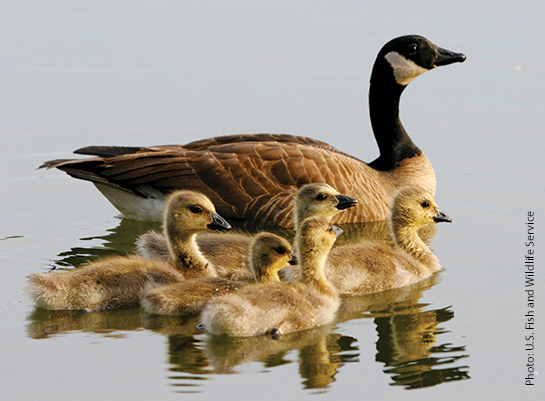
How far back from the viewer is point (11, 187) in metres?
12.9

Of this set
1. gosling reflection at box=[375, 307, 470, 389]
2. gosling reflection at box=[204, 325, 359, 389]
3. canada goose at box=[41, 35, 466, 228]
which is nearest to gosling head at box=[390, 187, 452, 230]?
gosling reflection at box=[375, 307, 470, 389]

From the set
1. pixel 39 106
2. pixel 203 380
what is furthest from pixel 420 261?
pixel 39 106

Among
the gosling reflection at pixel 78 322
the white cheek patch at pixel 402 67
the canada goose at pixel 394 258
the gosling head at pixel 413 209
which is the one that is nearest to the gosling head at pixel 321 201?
the canada goose at pixel 394 258

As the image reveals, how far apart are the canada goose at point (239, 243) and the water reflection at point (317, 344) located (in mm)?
1062

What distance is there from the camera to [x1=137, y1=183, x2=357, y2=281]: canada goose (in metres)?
9.62

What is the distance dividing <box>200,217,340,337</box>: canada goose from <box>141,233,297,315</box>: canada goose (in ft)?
0.70

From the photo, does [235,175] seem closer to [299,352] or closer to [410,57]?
A: [410,57]

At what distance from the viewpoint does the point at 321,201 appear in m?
9.69

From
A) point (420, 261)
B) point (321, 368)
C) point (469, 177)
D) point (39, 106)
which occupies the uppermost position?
point (39, 106)

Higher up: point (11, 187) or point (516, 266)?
point (11, 187)

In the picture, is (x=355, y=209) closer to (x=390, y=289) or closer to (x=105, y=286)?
(x=390, y=289)

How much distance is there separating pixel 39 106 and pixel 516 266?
9.19m

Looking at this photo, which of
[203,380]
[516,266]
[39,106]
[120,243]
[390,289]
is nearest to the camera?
[203,380]

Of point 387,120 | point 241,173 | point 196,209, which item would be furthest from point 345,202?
point 387,120
